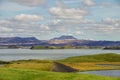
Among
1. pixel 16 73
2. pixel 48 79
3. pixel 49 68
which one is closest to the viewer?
pixel 48 79

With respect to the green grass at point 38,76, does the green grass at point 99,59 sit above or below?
below

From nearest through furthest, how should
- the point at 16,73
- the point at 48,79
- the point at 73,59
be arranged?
the point at 48,79 → the point at 16,73 → the point at 73,59

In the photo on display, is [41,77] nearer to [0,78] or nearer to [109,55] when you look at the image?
[0,78]

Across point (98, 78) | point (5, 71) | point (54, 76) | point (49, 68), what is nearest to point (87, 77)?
point (98, 78)

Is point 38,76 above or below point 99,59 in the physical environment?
above

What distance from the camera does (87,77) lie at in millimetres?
49531

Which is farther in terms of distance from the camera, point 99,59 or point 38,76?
point 99,59

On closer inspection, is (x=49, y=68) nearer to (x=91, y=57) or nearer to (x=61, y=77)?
(x=61, y=77)

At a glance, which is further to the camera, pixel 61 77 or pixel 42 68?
pixel 42 68

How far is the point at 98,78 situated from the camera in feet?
163

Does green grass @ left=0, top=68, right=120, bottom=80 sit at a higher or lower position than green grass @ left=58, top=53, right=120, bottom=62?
higher

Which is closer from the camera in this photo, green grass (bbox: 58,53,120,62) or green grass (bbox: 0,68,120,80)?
green grass (bbox: 0,68,120,80)

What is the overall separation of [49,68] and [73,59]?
6393 centimetres

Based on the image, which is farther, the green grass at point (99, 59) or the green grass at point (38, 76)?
the green grass at point (99, 59)
